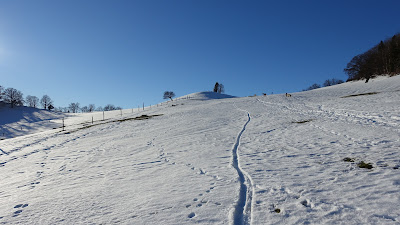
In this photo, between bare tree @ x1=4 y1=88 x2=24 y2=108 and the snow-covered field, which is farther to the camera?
bare tree @ x1=4 y1=88 x2=24 y2=108

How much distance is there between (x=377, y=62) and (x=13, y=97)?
144 meters

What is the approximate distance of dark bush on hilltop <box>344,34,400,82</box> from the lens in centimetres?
6116

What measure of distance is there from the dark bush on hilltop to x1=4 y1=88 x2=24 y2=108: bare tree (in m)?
135

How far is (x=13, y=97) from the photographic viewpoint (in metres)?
86.9

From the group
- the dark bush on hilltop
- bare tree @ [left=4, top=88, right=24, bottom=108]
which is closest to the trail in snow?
the dark bush on hilltop

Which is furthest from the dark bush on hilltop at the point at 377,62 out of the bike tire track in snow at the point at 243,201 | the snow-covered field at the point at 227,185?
the bike tire track in snow at the point at 243,201

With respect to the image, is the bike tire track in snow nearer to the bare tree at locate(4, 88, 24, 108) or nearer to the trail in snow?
the trail in snow

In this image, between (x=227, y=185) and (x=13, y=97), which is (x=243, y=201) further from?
(x=13, y=97)

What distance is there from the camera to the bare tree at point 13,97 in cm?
8462

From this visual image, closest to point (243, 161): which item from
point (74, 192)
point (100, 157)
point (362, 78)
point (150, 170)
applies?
point (150, 170)

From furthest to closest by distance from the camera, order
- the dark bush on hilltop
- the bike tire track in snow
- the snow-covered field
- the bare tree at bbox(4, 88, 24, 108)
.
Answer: the bare tree at bbox(4, 88, 24, 108), the dark bush on hilltop, the snow-covered field, the bike tire track in snow

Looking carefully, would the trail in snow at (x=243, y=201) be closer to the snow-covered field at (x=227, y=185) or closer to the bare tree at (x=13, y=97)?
the snow-covered field at (x=227, y=185)

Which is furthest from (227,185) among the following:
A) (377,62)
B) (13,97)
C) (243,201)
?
(13,97)

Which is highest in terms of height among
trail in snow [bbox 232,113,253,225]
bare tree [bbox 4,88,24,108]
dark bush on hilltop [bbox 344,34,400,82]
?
dark bush on hilltop [bbox 344,34,400,82]
